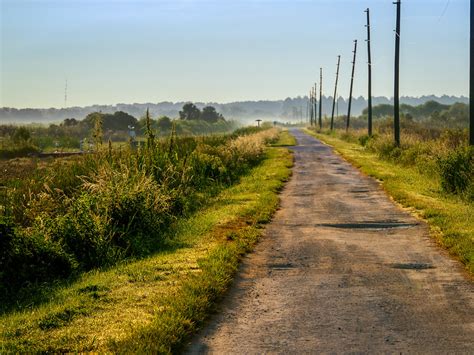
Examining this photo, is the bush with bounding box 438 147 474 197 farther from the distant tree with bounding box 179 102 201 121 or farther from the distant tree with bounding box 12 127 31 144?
the distant tree with bounding box 179 102 201 121

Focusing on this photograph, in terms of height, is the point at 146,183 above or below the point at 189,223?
above

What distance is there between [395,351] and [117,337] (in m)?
2.65

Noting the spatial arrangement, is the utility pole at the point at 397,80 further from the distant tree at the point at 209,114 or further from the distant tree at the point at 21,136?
the distant tree at the point at 209,114

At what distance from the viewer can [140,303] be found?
7430mm

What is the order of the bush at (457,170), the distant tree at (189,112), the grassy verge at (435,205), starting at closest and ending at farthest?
1. the grassy verge at (435,205)
2. the bush at (457,170)
3. the distant tree at (189,112)

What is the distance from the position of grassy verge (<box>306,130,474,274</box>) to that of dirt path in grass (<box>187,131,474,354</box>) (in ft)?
0.97

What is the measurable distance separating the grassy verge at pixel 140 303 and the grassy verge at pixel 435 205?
3.35 m

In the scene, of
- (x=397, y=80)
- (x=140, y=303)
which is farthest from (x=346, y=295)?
(x=397, y=80)

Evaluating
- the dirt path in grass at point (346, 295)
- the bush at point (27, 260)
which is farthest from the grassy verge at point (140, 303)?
the bush at point (27, 260)

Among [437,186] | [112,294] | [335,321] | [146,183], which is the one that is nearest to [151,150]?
[146,183]

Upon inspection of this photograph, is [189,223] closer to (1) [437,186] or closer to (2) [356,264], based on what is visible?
(2) [356,264]

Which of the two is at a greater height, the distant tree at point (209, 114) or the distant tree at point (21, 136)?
the distant tree at point (209, 114)

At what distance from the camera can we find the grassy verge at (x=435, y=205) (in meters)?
10.4

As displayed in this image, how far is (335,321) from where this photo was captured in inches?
264
